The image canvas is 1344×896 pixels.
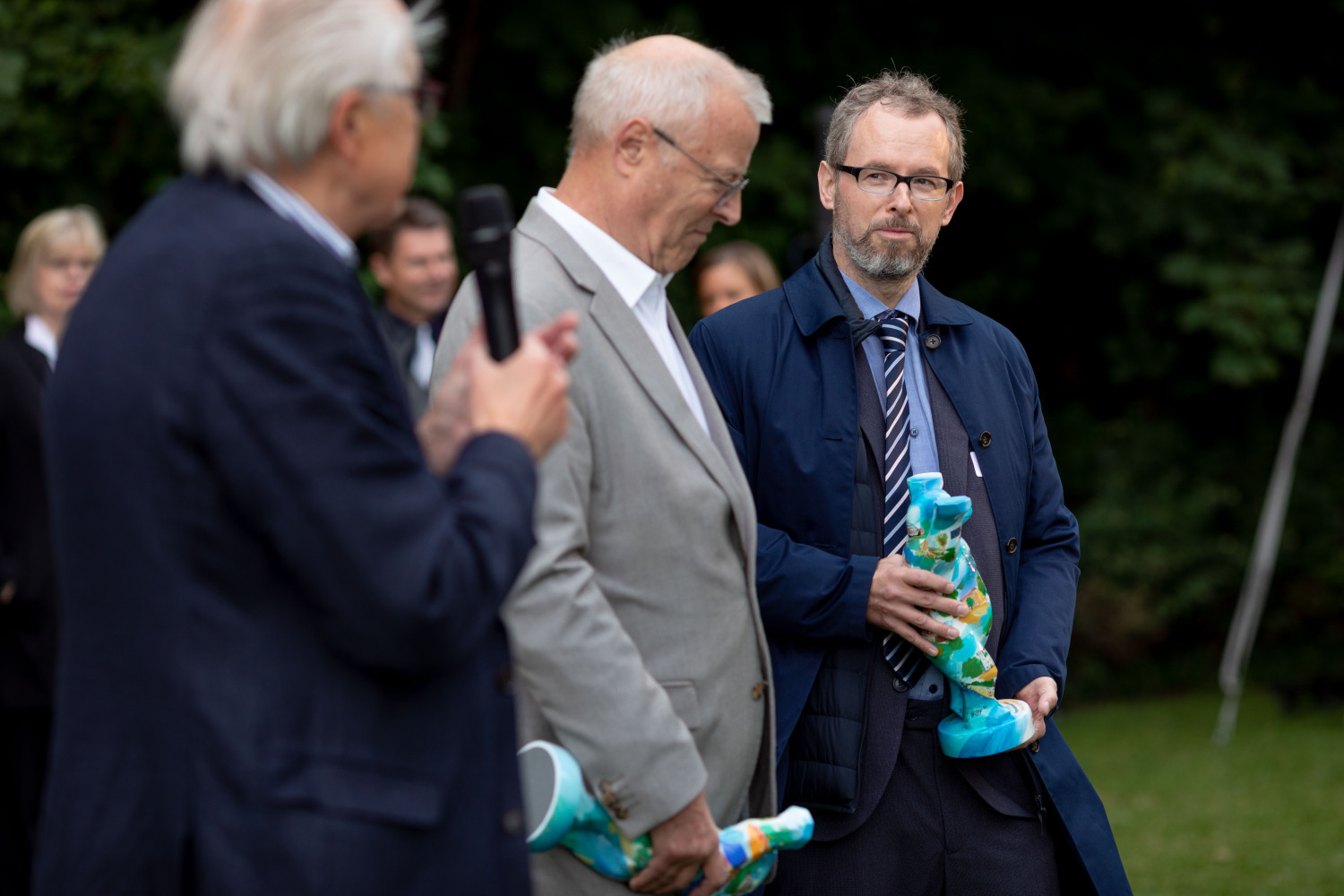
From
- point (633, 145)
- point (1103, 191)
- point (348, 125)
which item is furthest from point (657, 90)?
point (1103, 191)

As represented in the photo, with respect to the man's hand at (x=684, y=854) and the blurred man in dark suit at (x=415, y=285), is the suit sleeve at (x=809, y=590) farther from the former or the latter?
the blurred man in dark suit at (x=415, y=285)

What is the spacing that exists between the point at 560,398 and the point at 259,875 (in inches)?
24.7

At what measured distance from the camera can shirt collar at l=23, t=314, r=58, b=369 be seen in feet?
14.8

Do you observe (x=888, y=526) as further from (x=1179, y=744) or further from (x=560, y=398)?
(x=1179, y=744)

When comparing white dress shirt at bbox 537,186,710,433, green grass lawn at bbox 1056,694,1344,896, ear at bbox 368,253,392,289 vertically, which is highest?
white dress shirt at bbox 537,186,710,433

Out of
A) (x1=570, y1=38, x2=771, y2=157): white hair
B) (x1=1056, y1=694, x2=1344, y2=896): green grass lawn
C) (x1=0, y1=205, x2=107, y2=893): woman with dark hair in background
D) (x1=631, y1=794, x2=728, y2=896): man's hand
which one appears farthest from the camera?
(x1=1056, y1=694, x2=1344, y2=896): green grass lawn

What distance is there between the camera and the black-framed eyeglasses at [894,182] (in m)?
2.93

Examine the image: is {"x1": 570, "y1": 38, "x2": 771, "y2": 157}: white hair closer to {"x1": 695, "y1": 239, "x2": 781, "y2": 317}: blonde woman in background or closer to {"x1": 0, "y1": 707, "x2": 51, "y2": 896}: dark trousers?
{"x1": 695, "y1": 239, "x2": 781, "y2": 317}: blonde woman in background

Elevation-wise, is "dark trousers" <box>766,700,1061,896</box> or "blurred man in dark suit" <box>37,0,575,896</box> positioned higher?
"blurred man in dark suit" <box>37,0,575,896</box>

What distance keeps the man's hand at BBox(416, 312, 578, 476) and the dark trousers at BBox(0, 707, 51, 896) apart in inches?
127

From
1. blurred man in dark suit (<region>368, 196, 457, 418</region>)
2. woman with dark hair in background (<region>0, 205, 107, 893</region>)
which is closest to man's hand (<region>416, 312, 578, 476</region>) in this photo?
woman with dark hair in background (<region>0, 205, 107, 893</region>)

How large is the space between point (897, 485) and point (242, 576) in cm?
164

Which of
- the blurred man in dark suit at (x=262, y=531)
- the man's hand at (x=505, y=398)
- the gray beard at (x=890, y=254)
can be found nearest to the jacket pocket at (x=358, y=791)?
the blurred man in dark suit at (x=262, y=531)

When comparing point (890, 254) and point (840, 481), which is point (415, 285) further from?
point (840, 481)
